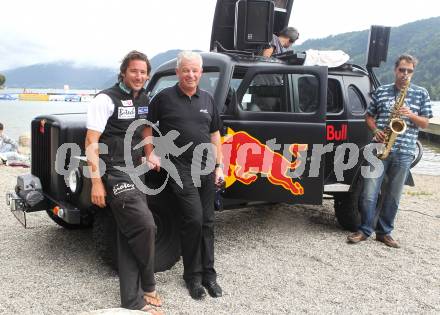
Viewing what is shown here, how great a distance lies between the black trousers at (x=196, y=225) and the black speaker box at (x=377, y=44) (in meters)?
3.33

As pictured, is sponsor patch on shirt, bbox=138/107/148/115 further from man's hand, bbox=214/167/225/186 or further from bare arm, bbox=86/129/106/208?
man's hand, bbox=214/167/225/186

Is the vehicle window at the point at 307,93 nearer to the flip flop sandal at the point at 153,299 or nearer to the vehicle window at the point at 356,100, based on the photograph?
the vehicle window at the point at 356,100

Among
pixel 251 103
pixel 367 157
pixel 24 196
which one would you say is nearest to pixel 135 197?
pixel 24 196

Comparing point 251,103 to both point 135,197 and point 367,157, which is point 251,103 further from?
point 135,197

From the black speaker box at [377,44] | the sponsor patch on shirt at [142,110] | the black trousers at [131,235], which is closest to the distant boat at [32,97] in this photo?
the black speaker box at [377,44]

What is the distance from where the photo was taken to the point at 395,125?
4.90 metres

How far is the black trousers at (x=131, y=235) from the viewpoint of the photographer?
3.31 meters

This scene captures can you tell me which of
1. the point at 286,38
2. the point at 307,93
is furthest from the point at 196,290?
the point at 286,38

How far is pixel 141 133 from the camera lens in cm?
354

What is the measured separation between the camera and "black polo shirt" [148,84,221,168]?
3.62 m

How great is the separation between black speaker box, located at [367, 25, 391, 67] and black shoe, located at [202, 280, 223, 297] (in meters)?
3.76

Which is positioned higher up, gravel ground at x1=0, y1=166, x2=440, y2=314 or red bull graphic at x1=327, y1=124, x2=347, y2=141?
red bull graphic at x1=327, y1=124, x2=347, y2=141

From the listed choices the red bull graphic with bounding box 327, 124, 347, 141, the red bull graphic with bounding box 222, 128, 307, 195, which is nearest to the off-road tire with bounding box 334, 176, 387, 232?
the red bull graphic with bounding box 327, 124, 347, 141

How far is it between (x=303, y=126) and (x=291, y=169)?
450mm
